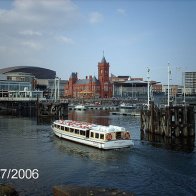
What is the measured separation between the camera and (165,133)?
68.9 meters

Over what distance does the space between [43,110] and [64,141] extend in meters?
70.2

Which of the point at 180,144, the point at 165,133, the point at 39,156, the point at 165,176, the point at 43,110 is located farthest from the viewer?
the point at 43,110

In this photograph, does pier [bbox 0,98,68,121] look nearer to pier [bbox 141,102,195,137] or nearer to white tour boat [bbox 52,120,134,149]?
pier [bbox 141,102,195,137]

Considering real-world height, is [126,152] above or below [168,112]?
below

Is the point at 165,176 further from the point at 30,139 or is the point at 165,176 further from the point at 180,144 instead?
the point at 30,139

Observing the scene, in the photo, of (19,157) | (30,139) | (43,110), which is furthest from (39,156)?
(43,110)

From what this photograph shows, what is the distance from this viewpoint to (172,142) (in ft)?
204

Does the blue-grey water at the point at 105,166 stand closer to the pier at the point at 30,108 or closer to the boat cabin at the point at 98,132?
the boat cabin at the point at 98,132
